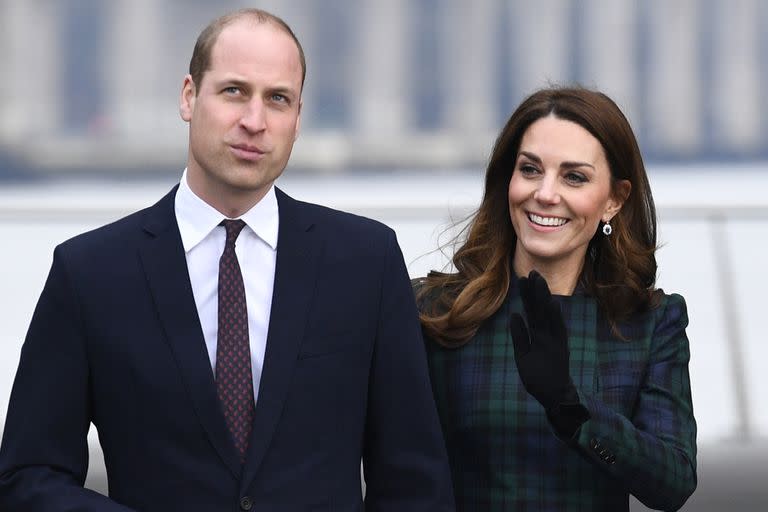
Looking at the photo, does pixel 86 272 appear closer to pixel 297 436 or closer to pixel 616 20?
pixel 297 436

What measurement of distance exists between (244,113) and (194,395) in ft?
1.15

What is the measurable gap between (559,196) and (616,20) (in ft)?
8.59

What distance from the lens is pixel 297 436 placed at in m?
1.90

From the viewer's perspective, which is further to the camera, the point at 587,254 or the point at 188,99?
the point at 587,254

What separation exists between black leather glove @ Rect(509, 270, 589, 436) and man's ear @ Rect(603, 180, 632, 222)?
0.33 m

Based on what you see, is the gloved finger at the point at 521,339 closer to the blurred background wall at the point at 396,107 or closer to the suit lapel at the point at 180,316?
the suit lapel at the point at 180,316

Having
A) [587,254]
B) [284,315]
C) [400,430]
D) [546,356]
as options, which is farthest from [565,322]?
[284,315]

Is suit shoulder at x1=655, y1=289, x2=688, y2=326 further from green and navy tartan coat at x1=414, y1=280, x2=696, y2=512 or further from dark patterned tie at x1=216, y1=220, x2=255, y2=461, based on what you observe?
dark patterned tie at x1=216, y1=220, x2=255, y2=461

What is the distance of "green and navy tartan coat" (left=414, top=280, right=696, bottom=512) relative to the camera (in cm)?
210

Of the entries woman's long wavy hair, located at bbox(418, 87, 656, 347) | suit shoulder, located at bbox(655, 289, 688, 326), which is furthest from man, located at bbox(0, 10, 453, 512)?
suit shoulder, located at bbox(655, 289, 688, 326)

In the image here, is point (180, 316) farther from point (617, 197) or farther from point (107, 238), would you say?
point (617, 197)

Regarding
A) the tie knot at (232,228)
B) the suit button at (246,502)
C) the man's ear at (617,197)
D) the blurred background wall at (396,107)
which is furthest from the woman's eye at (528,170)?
the blurred background wall at (396,107)

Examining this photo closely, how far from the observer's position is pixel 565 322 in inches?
86.4

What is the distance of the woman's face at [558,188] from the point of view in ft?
7.11
